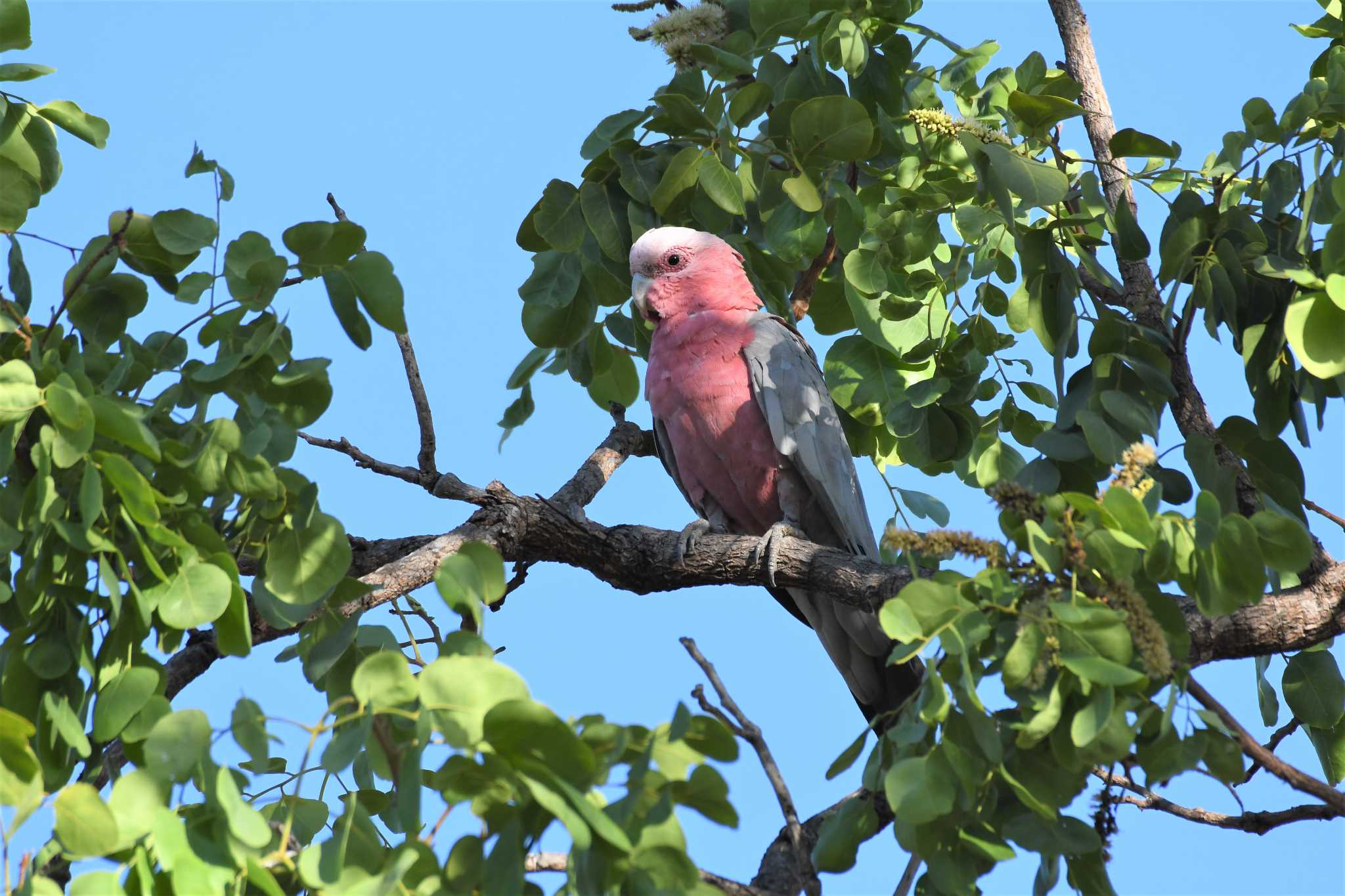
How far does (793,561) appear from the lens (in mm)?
4379

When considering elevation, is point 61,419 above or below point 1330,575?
below

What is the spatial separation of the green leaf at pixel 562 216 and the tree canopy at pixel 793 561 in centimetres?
1

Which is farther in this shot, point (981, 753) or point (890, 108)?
point (890, 108)

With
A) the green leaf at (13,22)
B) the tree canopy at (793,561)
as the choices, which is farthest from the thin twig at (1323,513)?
the green leaf at (13,22)

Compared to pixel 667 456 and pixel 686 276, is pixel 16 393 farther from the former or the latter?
pixel 667 456

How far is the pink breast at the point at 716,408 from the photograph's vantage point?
536 centimetres

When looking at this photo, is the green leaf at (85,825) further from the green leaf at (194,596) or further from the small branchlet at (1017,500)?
the small branchlet at (1017,500)

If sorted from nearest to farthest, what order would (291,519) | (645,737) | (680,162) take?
(645,737), (291,519), (680,162)

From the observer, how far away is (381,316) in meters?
2.64

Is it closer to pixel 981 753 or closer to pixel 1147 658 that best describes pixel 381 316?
pixel 981 753

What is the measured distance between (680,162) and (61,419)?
2111mm

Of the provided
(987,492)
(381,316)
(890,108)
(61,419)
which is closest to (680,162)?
(890,108)

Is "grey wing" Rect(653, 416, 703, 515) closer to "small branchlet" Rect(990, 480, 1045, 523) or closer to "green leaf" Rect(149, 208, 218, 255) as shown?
"green leaf" Rect(149, 208, 218, 255)

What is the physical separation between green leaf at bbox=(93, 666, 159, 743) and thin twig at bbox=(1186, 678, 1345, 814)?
6.82 feet
